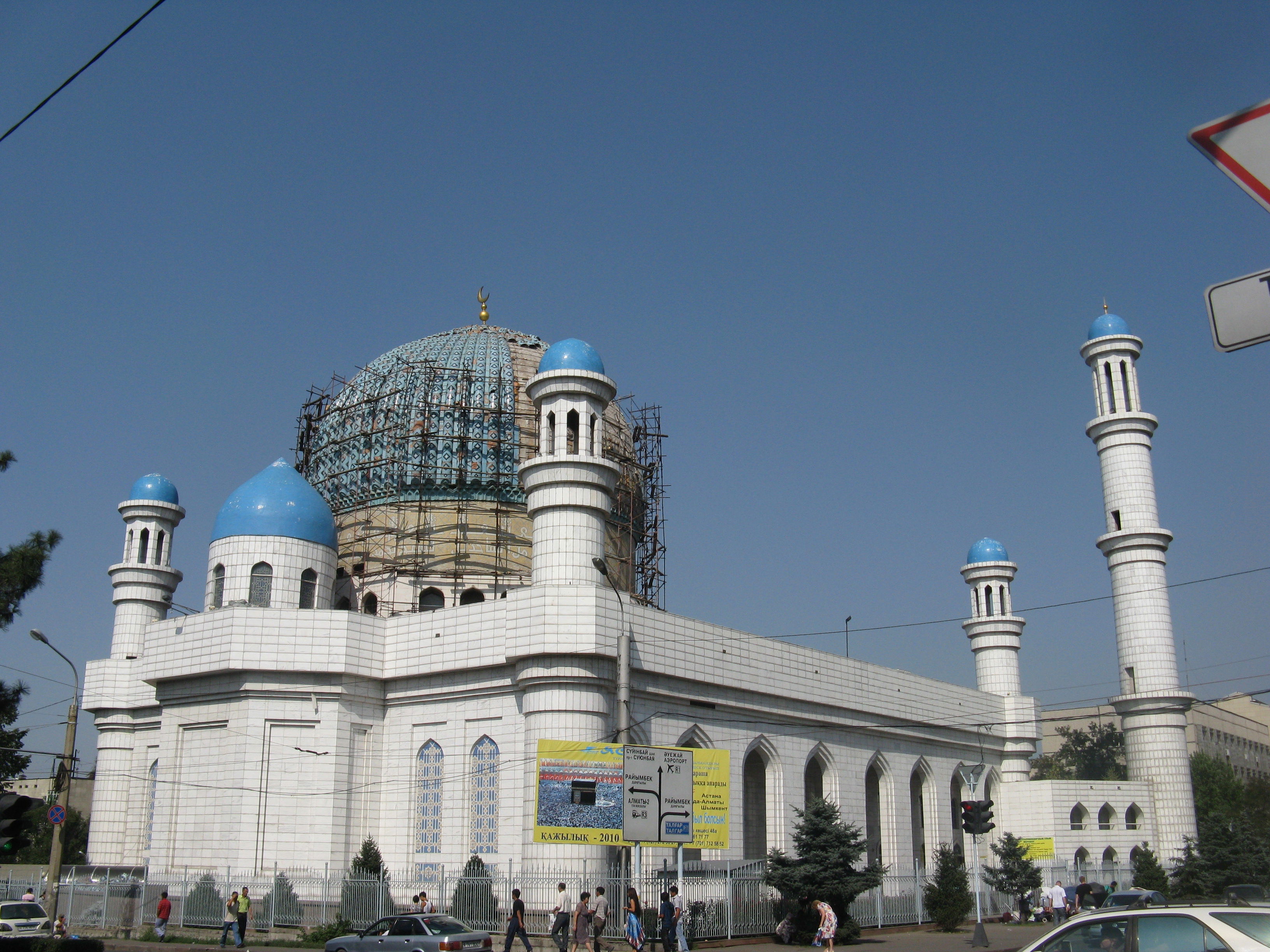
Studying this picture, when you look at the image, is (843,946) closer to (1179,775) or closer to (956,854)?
(956,854)

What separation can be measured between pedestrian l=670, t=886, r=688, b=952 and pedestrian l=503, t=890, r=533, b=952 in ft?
8.85

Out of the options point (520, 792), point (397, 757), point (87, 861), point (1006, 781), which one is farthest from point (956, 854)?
point (87, 861)

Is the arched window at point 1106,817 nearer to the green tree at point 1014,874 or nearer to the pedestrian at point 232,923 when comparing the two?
the green tree at point 1014,874

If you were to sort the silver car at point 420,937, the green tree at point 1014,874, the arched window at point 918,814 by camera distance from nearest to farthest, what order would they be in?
1. the silver car at point 420,937
2. the green tree at point 1014,874
3. the arched window at point 918,814

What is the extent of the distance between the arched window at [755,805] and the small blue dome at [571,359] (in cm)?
1084

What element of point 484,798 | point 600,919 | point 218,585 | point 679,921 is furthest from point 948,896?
point 218,585

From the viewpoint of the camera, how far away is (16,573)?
2123cm

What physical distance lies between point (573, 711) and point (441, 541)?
32.6 feet

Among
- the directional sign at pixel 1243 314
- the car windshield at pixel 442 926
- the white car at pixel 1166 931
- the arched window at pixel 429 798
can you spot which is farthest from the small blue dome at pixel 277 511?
the directional sign at pixel 1243 314

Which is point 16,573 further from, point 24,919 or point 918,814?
point 918,814

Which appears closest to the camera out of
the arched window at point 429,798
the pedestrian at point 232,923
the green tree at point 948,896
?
the pedestrian at point 232,923

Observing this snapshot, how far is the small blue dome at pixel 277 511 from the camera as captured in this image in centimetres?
2995

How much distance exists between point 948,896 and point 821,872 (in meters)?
8.34

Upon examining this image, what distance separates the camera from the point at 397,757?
2873 centimetres
